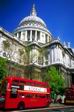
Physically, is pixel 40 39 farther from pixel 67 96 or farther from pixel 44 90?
pixel 44 90

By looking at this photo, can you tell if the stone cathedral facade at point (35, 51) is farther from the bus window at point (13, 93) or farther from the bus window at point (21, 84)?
the bus window at point (13, 93)

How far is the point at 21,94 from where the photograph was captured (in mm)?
27406

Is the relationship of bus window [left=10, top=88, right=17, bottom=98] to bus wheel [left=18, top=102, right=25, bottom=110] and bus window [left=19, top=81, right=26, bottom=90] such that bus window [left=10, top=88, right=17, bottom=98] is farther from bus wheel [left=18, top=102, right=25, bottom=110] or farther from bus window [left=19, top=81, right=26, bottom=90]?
bus wheel [left=18, top=102, right=25, bottom=110]

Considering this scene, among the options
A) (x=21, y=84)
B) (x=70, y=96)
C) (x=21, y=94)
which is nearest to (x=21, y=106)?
(x=21, y=94)

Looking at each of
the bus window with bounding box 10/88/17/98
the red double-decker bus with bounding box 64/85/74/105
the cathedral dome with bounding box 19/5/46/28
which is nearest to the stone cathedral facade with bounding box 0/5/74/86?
the cathedral dome with bounding box 19/5/46/28

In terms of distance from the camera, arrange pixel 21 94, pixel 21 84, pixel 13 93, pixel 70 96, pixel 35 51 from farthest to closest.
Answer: pixel 35 51 < pixel 70 96 < pixel 21 84 < pixel 21 94 < pixel 13 93

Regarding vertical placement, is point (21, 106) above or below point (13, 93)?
below

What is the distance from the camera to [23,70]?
6056 cm

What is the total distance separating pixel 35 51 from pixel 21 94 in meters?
40.5

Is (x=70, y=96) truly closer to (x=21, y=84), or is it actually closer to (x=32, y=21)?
(x=21, y=84)

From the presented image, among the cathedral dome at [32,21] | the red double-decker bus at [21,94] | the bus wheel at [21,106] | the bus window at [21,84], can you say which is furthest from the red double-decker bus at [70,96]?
the cathedral dome at [32,21]

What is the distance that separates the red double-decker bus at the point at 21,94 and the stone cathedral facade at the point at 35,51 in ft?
55.5

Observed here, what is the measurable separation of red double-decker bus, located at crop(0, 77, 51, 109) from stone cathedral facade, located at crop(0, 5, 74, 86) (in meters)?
16.9

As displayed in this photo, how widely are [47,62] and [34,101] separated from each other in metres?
41.7
